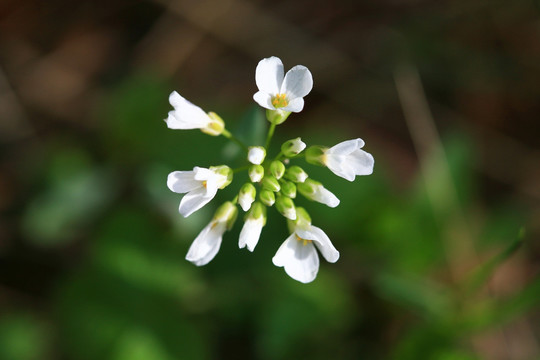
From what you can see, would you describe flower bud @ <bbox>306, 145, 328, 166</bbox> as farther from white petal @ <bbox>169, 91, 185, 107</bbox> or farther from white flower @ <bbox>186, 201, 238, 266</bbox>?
white petal @ <bbox>169, 91, 185, 107</bbox>

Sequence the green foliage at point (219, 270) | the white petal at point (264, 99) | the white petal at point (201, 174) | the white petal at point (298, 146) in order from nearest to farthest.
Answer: the white petal at point (201, 174) < the white petal at point (264, 99) < the white petal at point (298, 146) < the green foliage at point (219, 270)

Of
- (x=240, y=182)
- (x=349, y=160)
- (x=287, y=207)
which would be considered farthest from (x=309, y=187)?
(x=240, y=182)

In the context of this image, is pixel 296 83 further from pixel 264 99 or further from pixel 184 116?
pixel 184 116

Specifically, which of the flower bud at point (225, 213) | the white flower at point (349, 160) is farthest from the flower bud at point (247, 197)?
the white flower at point (349, 160)

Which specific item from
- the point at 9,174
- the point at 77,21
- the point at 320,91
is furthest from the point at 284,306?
the point at 77,21

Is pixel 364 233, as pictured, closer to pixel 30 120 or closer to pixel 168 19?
pixel 168 19

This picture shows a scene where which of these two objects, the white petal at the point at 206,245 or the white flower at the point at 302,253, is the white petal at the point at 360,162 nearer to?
the white flower at the point at 302,253
